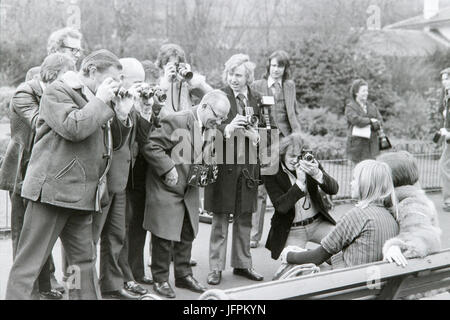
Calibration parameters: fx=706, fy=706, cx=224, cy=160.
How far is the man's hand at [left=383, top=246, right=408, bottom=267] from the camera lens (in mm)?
4406

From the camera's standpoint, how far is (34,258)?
4469mm

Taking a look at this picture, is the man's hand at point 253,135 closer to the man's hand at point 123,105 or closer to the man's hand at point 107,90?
the man's hand at point 123,105

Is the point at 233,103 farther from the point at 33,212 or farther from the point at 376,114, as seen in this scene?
the point at 376,114

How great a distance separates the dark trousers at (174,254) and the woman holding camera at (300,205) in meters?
0.86

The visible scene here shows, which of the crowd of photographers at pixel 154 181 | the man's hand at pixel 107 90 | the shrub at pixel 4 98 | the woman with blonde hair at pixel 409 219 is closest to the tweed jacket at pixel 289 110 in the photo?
the crowd of photographers at pixel 154 181

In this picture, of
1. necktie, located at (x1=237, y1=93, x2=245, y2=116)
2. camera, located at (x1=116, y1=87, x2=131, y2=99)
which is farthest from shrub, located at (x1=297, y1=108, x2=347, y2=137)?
camera, located at (x1=116, y1=87, x2=131, y2=99)

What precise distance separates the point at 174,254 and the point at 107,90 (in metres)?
1.87

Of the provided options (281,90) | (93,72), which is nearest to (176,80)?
(281,90)

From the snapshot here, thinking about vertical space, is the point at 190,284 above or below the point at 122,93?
below

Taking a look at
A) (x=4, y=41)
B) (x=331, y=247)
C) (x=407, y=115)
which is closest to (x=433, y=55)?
(x=407, y=115)

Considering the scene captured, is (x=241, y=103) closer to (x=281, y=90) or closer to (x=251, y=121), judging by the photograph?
(x=251, y=121)

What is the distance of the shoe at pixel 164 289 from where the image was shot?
5570mm

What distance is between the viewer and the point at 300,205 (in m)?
6.32

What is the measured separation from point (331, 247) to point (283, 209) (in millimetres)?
1287
